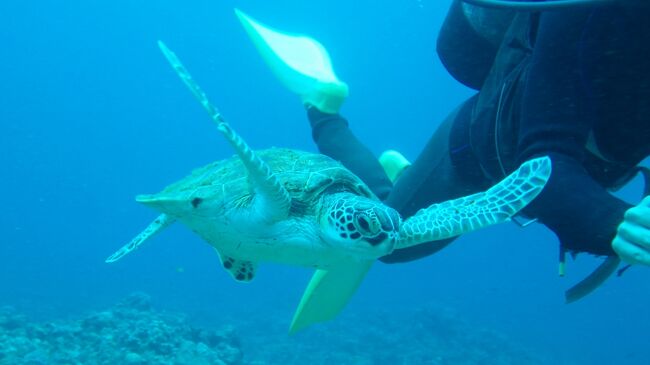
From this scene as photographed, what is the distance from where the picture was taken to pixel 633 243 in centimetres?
125

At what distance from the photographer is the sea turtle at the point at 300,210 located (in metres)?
1.94

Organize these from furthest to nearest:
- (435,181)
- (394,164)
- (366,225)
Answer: (394,164) → (435,181) → (366,225)

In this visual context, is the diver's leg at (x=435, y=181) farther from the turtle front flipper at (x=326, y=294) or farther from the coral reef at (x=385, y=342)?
the coral reef at (x=385, y=342)

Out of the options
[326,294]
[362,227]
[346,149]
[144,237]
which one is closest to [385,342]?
[326,294]

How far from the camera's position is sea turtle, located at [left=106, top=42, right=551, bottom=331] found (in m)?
1.94

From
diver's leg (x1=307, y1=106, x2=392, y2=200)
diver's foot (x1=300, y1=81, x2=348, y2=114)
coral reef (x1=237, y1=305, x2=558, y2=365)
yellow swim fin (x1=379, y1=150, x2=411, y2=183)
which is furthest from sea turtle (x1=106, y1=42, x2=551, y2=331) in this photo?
coral reef (x1=237, y1=305, x2=558, y2=365)

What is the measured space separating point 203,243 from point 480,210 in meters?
38.6

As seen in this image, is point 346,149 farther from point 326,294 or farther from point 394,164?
point 326,294

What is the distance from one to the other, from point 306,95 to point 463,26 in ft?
Answer: 5.05

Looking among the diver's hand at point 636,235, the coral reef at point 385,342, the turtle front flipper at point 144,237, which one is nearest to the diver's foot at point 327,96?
the turtle front flipper at point 144,237

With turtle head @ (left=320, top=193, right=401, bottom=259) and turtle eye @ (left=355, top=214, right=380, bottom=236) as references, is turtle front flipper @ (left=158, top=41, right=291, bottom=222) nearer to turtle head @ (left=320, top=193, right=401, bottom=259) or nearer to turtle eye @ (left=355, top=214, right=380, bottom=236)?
turtle head @ (left=320, top=193, right=401, bottom=259)

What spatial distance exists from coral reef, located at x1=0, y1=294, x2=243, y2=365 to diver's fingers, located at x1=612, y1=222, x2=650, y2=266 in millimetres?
5334

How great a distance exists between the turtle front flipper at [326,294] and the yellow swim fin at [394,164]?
112 cm

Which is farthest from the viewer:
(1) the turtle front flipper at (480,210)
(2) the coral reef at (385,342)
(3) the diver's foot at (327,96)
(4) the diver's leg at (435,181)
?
(2) the coral reef at (385,342)
